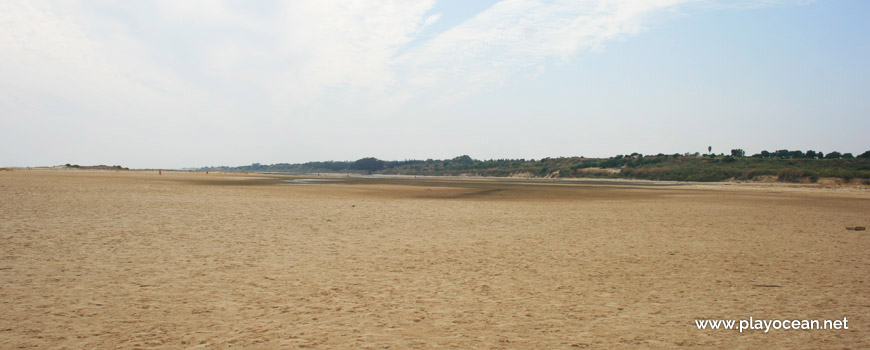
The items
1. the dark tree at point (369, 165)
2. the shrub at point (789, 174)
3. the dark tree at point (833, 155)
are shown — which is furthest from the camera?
the dark tree at point (369, 165)

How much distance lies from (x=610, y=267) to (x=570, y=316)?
3.38 metres

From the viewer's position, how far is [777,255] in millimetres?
9992

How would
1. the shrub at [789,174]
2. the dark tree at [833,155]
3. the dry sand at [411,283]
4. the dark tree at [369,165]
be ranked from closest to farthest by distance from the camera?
1. the dry sand at [411,283]
2. the shrub at [789,174]
3. the dark tree at [833,155]
4. the dark tree at [369,165]

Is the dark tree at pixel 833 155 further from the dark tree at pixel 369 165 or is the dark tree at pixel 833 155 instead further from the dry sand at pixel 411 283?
the dark tree at pixel 369 165

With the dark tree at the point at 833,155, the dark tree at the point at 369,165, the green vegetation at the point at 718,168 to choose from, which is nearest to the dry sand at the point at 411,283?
the green vegetation at the point at 718,168

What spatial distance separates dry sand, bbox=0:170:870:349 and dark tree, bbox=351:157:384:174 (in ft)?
561

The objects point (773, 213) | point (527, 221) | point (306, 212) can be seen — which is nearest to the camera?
point (527, 221)

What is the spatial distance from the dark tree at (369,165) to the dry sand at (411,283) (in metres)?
171

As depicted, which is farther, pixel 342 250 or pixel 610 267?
pixel 342 250

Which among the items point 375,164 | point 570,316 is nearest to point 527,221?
point 570,316

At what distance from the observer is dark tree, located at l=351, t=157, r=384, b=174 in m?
185

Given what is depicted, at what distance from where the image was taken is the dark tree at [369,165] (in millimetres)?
185375

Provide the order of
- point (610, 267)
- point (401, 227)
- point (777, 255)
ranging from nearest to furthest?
1. point (610, 267)
2. point (777, 255)
3. point (401, 227)

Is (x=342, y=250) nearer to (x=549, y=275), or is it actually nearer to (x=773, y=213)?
(x=549, y=275)
